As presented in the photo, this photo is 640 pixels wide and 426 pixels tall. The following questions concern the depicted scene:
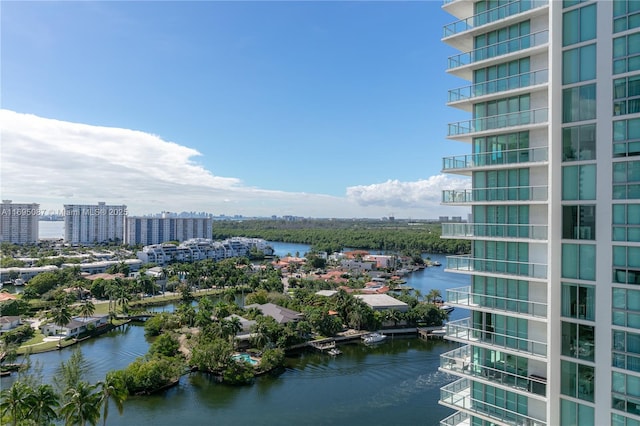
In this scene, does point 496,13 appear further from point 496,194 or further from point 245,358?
point 245,358

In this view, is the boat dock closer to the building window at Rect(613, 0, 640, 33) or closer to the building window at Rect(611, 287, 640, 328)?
the building window at Rect(611, 287, 640, 328)

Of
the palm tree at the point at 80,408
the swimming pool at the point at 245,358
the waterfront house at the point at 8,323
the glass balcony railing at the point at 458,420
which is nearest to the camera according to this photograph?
the glass balcony railing at the point at 458,420

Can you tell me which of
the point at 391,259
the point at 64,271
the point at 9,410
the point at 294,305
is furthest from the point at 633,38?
the point at 391,259

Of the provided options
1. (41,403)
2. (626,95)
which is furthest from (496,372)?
(41,403)

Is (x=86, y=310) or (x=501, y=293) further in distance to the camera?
(x=86, y=310)

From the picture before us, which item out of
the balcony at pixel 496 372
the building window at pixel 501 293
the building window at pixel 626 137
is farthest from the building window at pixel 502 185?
the balcony at pixel 496 372

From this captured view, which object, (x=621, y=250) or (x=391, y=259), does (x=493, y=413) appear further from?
(x=391, y=259)

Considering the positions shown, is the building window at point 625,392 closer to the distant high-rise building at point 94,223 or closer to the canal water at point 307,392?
the canal water at point 307,392
